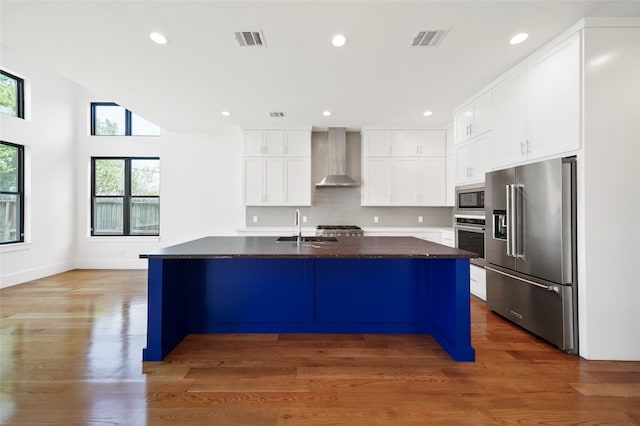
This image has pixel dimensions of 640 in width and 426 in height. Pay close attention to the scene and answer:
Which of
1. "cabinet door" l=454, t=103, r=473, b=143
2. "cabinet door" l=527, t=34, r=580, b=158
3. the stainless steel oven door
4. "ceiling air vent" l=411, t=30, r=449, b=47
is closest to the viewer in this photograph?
"cabinet door" l=527, t=34, r=580, b=158

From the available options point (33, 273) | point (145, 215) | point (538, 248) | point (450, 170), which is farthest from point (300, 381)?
point (33, 273)

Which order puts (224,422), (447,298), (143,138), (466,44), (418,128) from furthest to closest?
(143,138)
(418,128)
(466,44)
(447,298)
(224,422)

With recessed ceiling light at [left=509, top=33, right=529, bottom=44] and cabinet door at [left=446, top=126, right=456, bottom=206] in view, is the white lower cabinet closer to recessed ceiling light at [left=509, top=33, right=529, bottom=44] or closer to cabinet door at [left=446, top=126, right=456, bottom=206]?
cabinet door at [left=446, top=126, right=456, bottom=206]

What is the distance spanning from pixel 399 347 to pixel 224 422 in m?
1.53

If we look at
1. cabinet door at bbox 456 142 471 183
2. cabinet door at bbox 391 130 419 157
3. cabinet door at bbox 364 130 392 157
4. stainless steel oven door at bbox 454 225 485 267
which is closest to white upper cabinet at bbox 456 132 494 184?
cabinet door at bbox 456 142 471 183

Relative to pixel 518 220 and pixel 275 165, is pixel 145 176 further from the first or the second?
pixel 518 220

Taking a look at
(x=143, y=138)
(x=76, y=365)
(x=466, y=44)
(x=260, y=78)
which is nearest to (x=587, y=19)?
(x=466, y=44)

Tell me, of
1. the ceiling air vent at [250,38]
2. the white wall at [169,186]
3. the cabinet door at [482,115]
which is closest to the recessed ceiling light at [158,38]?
the ceiling air vent at [250,38]

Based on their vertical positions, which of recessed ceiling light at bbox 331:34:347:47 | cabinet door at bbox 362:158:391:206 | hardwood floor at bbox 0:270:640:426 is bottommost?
hardwood floor at bbox 0:270:640:426

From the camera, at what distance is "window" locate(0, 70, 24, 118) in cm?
461

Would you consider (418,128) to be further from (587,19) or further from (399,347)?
(399,347)

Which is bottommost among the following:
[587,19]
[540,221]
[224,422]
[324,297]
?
[224,422]

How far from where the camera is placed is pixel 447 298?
252 cm

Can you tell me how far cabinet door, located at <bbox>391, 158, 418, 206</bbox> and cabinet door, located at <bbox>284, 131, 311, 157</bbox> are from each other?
5.28 ft
